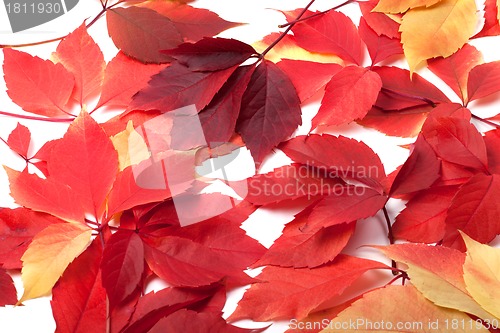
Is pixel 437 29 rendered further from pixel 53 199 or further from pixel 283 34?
pixel 53 199

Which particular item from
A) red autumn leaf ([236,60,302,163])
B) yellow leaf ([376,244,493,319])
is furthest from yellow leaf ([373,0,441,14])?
yellow leaf ([376,244,493,319])

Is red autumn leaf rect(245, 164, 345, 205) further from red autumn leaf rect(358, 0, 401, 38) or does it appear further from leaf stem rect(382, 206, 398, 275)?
red autumn leaf rect(358, 0, 401, 38)

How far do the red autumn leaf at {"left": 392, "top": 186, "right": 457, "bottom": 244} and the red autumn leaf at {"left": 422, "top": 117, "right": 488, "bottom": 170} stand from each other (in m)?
0.03

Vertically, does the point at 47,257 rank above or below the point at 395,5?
below

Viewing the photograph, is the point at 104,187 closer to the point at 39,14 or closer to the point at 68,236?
the point at 68,236

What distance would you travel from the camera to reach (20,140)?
1.88ft

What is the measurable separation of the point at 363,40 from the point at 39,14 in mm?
307

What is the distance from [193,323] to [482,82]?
1.03ft

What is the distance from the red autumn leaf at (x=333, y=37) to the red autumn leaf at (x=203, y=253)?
18 cm

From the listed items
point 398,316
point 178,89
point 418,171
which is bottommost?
point 398,316

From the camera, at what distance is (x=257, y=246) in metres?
0.52

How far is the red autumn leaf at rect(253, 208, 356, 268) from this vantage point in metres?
0.50

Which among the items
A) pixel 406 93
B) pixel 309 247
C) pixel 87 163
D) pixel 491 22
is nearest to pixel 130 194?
pixel 87 163

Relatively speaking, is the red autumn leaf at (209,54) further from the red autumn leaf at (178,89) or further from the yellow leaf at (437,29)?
the yellow leaf at (437,29)
